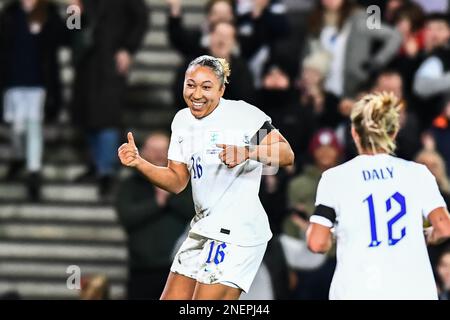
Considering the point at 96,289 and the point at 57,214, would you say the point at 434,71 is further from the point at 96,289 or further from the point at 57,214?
the point at 96,289

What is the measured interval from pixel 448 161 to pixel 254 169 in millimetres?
5214

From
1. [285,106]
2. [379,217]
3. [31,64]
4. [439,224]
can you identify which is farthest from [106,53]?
[439,224]

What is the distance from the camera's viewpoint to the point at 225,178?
9.17 m

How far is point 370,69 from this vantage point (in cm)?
1468

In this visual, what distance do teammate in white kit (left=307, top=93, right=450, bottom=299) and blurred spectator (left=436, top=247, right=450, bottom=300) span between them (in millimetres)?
2845

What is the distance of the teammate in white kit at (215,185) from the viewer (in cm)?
909

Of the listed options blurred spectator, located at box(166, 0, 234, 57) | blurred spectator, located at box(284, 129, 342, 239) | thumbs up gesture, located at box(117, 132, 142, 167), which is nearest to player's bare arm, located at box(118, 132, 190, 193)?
thumbs up gesture, located at box(117, 132, 142, 167)

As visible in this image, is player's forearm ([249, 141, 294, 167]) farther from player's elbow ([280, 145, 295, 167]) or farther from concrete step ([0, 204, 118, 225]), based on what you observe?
concrete step ([0, 204, 118, 225])

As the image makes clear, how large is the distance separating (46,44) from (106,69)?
2.02ft

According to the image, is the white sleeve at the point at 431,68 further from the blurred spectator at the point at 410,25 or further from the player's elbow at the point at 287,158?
the player's elbow at the point at 287,158

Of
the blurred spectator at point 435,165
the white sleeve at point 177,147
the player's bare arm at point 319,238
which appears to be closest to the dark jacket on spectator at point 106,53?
the blurred spectator at point 435,165

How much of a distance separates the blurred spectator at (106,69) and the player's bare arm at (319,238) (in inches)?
233

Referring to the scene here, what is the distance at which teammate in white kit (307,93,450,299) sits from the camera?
9.12m
